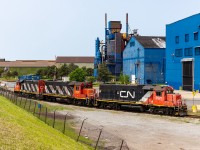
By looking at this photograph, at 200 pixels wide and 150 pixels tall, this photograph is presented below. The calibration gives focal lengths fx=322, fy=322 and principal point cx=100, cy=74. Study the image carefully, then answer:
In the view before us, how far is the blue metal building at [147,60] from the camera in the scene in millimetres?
96250

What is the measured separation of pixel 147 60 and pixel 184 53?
21.7 m

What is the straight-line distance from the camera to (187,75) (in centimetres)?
7294

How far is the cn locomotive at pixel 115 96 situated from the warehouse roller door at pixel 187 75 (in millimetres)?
27820

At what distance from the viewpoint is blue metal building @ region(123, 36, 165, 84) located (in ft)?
316

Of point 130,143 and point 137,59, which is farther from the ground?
point 137,59

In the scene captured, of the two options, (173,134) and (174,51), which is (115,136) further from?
(174,51)

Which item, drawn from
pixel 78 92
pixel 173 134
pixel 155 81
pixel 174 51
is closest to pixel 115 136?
pixel 173 134

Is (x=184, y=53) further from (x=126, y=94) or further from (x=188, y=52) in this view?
(x=126, y=94)

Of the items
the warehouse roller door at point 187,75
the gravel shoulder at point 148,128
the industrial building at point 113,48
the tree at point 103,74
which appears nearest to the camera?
the gravel shoulder at point 148,128

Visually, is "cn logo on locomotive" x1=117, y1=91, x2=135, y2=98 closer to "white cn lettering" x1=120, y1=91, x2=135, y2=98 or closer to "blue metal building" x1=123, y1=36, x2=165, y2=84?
"white cn lettering" x1=120, y1=91, x2=135, y2=98

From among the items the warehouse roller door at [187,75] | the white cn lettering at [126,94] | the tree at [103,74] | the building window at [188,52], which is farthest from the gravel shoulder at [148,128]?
the tree at [103,74]

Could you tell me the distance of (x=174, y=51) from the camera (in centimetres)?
7975

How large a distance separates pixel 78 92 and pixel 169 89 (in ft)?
51.1

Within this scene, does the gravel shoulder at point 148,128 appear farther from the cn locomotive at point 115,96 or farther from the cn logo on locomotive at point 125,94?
the cn logo on locomotive at point 125,94
